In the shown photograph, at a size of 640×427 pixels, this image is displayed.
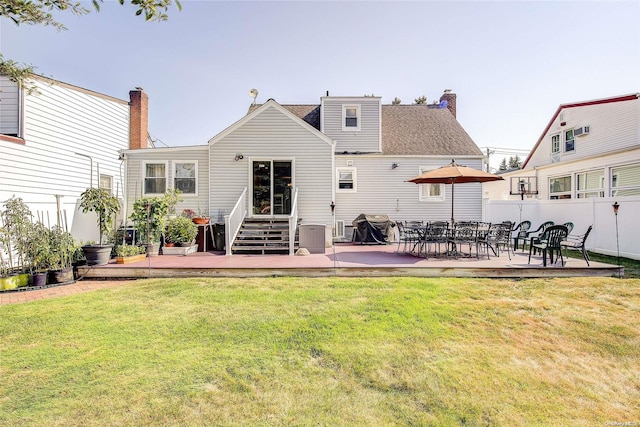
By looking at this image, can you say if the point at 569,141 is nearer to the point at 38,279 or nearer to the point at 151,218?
the point at 151,218

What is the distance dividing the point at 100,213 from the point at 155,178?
3.84m

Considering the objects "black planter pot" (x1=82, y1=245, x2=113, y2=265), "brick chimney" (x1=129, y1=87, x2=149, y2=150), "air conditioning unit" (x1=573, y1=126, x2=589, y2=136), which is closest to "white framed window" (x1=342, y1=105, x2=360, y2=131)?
"brick chimney" (x1=129, y1=87, x2=149, y2=150)

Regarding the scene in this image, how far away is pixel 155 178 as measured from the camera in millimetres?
11742

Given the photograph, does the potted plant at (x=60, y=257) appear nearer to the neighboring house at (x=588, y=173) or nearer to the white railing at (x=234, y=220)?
the white railing at (x=234, y=220)

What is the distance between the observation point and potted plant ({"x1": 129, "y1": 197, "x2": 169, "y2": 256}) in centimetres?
920

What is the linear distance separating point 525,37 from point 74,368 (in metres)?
14.4

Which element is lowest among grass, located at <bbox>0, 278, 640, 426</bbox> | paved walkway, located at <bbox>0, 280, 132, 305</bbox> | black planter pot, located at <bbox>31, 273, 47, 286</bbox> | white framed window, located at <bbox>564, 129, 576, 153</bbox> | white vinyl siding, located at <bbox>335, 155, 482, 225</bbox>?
grass, located at <bbox>0, 278, 640, 426</bbox>

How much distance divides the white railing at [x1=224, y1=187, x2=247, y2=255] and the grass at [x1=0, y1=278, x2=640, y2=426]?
3.45m

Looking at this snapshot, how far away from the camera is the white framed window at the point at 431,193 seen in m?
13.9

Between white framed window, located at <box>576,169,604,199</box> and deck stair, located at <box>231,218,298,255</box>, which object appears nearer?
deck stair, located at <box>231,218,298,255</box>

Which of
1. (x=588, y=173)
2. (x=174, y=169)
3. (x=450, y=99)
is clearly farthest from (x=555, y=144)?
(x=174, y=169)

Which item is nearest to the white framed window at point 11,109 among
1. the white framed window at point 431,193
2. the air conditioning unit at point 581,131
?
the white framed window at point 431,193

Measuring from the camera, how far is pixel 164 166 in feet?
38.4

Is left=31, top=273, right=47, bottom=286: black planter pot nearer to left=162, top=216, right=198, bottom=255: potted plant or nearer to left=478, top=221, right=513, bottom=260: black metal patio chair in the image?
left=162, top=216, right=198, bottom=255: potted plant
